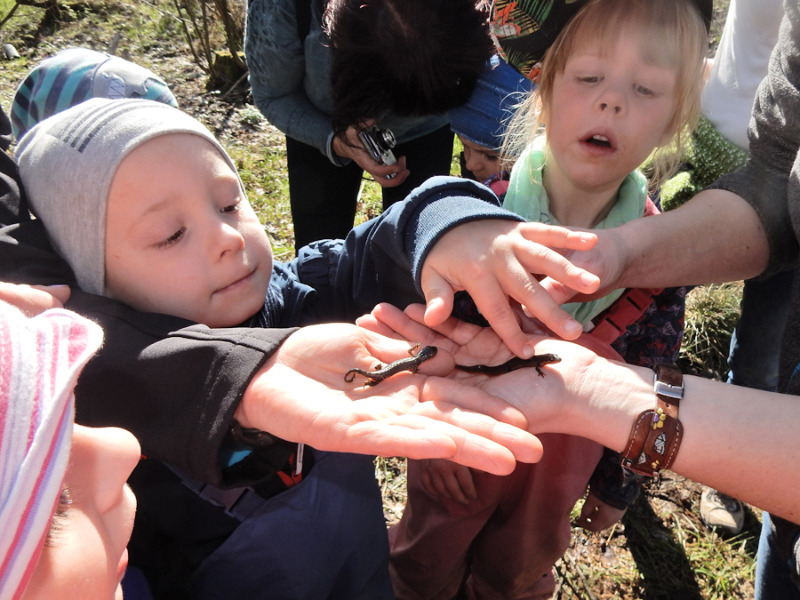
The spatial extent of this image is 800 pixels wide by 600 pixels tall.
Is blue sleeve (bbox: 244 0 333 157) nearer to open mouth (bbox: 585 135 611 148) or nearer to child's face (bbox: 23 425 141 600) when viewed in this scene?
open mouth (bbox: 585 135 611 148)

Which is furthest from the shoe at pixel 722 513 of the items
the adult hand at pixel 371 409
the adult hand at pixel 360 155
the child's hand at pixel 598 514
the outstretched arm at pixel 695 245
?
the adult hand at pixel 360 155

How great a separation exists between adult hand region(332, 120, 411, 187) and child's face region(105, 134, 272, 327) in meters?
2.04

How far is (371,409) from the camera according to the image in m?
1.77

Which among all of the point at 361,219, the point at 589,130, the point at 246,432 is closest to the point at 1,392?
the point at 246,432

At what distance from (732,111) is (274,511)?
377 cm

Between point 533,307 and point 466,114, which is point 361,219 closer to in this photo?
point 466,114

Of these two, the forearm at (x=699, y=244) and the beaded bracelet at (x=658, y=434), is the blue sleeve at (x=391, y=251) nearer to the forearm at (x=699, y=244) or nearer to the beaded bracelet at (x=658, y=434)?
the forearm at (x=699, y=244)

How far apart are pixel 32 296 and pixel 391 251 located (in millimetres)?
1294

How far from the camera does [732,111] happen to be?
3732 mm

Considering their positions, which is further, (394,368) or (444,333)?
(444,333)

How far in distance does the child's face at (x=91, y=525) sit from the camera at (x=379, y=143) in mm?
3203

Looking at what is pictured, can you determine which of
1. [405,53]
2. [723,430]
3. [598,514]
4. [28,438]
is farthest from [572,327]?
[405,53]

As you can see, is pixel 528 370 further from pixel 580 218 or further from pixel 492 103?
pixel 492 103

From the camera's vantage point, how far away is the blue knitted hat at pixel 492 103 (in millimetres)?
3812
